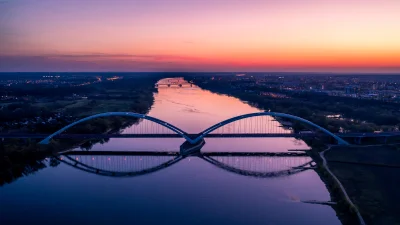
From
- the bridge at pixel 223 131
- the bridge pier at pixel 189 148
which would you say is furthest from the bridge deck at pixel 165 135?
the bridge pier at pixel 189 148

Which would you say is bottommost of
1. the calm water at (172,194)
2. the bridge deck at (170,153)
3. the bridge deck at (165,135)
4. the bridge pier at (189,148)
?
the calm water at (172,194)

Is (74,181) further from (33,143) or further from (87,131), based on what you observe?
(87,131)

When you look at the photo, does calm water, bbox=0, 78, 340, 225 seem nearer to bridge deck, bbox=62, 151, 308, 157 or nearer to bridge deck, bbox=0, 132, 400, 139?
bridge deck, bbox=62, 151, 308, 157

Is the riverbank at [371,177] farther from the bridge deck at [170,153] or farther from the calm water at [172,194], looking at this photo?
the bridge deck at [170,153]

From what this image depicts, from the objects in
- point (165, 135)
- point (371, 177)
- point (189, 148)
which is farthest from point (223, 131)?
point (371, 177)

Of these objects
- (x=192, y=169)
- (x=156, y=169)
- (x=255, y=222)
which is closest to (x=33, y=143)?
(x=156, y=169)

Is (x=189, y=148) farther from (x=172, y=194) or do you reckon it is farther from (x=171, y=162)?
(x=172, y=194)
